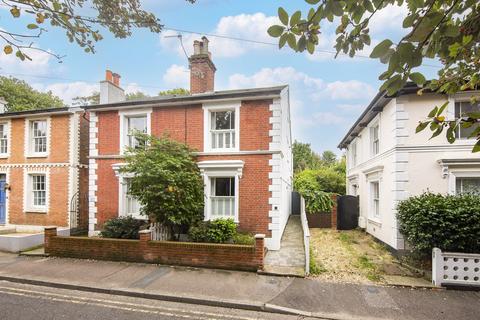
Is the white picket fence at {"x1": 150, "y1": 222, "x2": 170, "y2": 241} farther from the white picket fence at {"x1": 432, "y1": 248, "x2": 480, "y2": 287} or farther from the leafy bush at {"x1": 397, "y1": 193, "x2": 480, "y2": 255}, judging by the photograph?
the white picket fence at {"x1": 432, "y1": 248, "x2": 480, "y2": 287}

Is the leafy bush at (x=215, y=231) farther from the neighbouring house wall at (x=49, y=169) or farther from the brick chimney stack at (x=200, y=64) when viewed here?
the neighbouring house wall at (x=49, y=169)

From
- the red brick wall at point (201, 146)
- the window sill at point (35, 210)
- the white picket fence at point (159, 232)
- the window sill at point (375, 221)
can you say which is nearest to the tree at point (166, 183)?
the white picket fence at point (159, 232)

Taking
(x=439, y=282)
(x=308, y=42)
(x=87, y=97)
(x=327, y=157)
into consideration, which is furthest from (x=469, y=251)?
(x=327, y=157)

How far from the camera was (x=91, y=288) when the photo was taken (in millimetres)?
7027

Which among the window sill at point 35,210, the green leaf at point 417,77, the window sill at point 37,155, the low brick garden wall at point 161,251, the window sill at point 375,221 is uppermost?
the window sill at point 37,155

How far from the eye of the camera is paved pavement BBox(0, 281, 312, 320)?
568 centimetres

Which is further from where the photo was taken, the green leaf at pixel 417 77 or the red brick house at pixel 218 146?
the red brick house at pixel 218 146

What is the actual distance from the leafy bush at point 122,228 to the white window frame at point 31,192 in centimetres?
552

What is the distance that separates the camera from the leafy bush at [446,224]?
7402mm

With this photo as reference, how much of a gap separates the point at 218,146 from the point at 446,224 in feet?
27.0

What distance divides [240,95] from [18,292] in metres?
9.30

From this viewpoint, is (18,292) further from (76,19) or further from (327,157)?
(327,157)

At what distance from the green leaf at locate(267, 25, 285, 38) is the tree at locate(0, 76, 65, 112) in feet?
104

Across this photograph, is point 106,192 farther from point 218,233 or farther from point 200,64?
point 200,64
